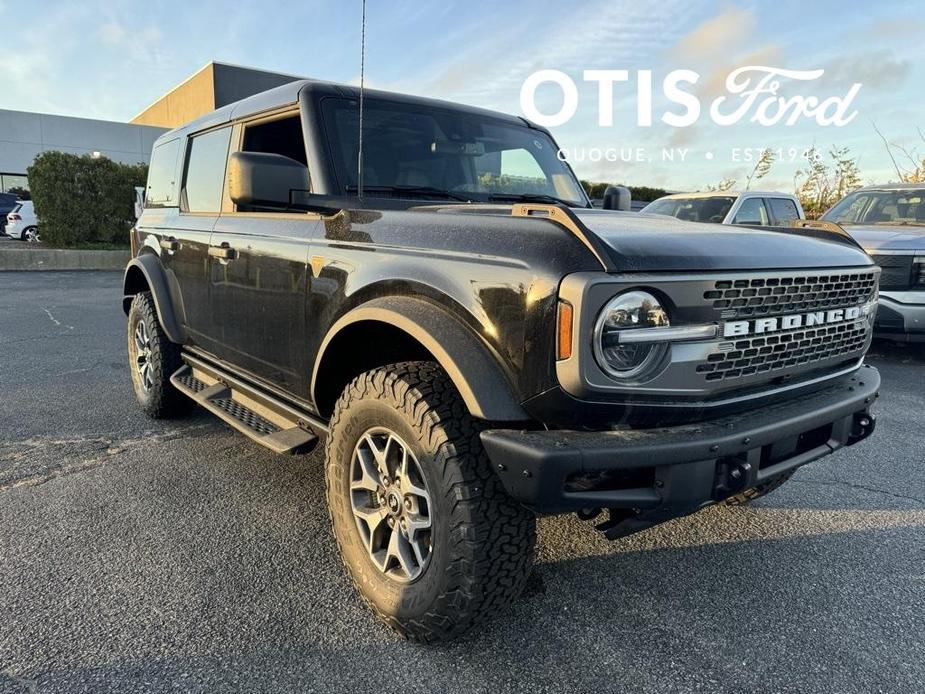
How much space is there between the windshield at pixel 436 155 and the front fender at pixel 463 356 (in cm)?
97

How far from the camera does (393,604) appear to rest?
2213 millimetres

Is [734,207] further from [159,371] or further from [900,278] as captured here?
[159,371]

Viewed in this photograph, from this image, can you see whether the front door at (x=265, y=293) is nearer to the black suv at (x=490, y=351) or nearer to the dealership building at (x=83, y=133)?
the black suv at (x=490, y=351)

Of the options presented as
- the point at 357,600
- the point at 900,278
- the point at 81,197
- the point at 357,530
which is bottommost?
the point at 357,600

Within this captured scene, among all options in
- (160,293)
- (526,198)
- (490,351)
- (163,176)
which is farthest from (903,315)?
(163,176)

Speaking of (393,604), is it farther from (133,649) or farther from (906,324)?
(906,324)

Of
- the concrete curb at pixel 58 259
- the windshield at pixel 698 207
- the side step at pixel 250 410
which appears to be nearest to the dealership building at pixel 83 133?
the concrete curb at pixel 58 259

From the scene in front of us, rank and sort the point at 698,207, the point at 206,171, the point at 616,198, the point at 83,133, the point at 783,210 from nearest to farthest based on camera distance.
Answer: the point at 206,171
the point at 616,198
the point at 698,207
the point at 783,210
the point at 83,133

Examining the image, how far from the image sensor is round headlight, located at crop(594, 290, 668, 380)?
1800 millimetres

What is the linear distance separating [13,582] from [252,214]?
6.03ft

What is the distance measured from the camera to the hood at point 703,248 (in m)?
1.87

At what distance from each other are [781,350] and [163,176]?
417cm

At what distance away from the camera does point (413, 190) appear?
3.03m

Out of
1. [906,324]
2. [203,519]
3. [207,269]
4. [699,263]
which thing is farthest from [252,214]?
[906,324]
